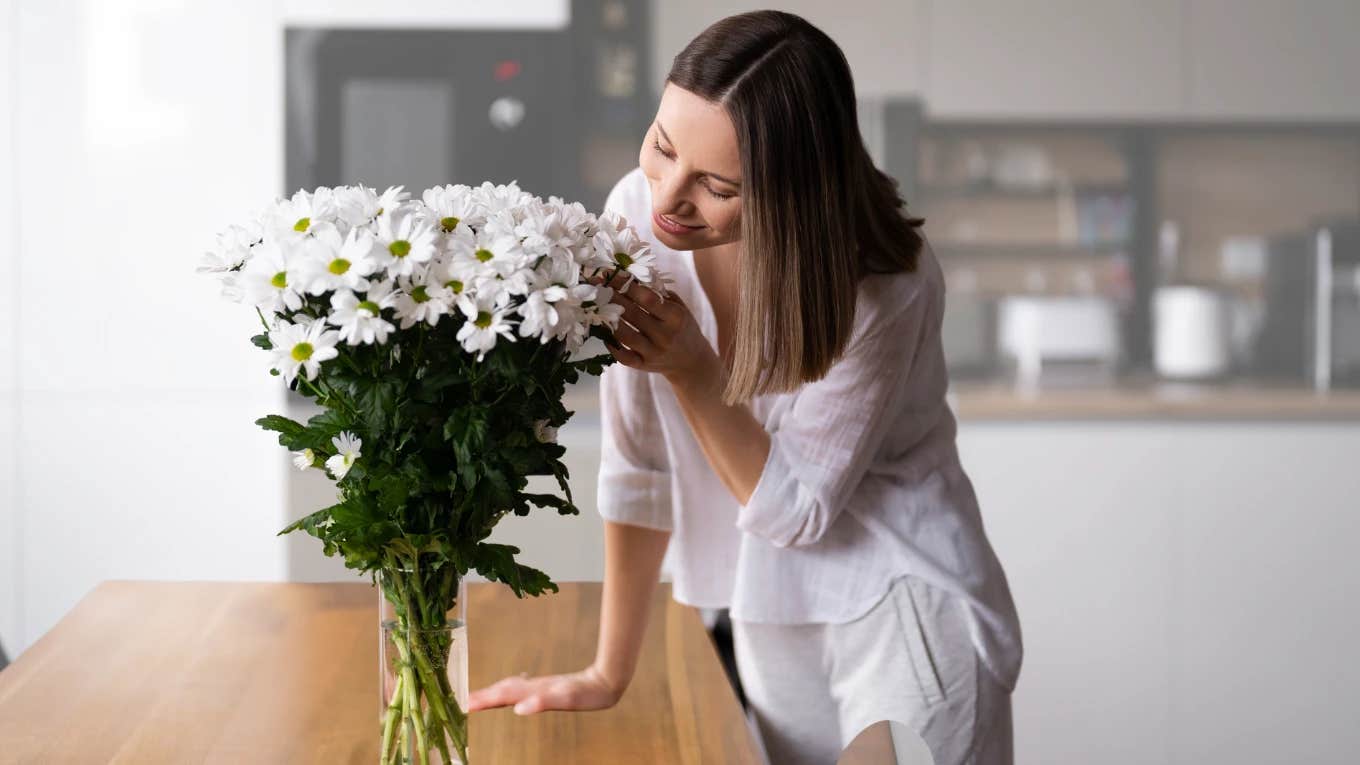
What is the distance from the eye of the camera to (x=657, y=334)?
1031 mm

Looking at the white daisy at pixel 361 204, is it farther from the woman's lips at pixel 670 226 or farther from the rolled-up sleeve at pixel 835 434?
the rolled-up sleeve at pixel 835 434

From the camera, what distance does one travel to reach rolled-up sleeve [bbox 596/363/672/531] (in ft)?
4.22

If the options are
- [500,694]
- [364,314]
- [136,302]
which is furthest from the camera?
[136,302]

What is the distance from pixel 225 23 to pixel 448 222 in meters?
2.61

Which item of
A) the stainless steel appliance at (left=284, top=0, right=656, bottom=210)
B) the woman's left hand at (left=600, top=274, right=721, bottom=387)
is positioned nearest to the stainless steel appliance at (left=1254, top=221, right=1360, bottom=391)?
the stainless steel appliance at (left=284, top=0, right=656, bottom=210)

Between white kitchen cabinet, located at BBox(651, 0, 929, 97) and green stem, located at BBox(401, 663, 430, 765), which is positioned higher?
white kitchen cabinet, located at BBox(651, 0, 929, 97)

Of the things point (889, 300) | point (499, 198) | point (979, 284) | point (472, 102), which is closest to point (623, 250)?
point (499, 198)

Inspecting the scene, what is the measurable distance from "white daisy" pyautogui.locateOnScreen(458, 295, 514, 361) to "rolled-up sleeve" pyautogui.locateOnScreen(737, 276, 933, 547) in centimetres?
50

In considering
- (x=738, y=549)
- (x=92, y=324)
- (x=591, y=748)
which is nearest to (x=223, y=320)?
(x=92, y=324)

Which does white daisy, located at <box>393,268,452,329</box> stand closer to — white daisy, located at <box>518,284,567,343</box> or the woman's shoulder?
white daisy, located at <box>518,284,567,343</box>

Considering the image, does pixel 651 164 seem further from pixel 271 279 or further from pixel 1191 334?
pixel 1191 334

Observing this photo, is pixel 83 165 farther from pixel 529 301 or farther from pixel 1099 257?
pixel 529 301

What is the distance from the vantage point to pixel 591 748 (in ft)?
3.42

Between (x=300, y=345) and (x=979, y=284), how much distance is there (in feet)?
9.25
